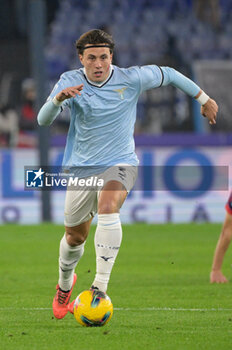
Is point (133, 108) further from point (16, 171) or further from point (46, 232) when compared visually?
point (16, 171)

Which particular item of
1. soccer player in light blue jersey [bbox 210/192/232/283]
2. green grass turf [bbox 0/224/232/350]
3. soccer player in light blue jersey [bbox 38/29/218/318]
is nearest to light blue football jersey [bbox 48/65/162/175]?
soccer player in light blue jersey [bbox 38/29/218/318]

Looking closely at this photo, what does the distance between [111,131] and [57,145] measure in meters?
10.7

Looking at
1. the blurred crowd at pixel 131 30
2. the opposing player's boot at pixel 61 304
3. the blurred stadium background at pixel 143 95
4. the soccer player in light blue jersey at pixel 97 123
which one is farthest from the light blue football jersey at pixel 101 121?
the blurred crowd at pixel 131 30

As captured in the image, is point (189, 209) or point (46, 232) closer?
point (46, 232)

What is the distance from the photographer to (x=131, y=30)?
25.6 meters

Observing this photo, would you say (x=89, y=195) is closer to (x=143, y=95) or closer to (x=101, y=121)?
(x=101, y=121)

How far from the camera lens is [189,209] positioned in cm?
1714

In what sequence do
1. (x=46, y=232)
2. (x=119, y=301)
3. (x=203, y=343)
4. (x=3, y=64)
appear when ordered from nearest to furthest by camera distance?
(x=203, y=343), (x=119, y=301), (x=46, y=232), (x=3, y=64)

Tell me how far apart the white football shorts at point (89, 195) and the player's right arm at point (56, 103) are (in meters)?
0.55

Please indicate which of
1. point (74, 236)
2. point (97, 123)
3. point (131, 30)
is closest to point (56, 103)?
point (97, 123)

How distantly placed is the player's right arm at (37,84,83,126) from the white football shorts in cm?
55

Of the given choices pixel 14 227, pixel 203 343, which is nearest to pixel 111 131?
pixel 203 343

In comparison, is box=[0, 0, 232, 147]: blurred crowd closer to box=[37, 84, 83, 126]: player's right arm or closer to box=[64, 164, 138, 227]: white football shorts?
box=[64, 164, 138, 227]: white football shorts

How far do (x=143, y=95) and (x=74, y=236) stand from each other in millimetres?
15404
